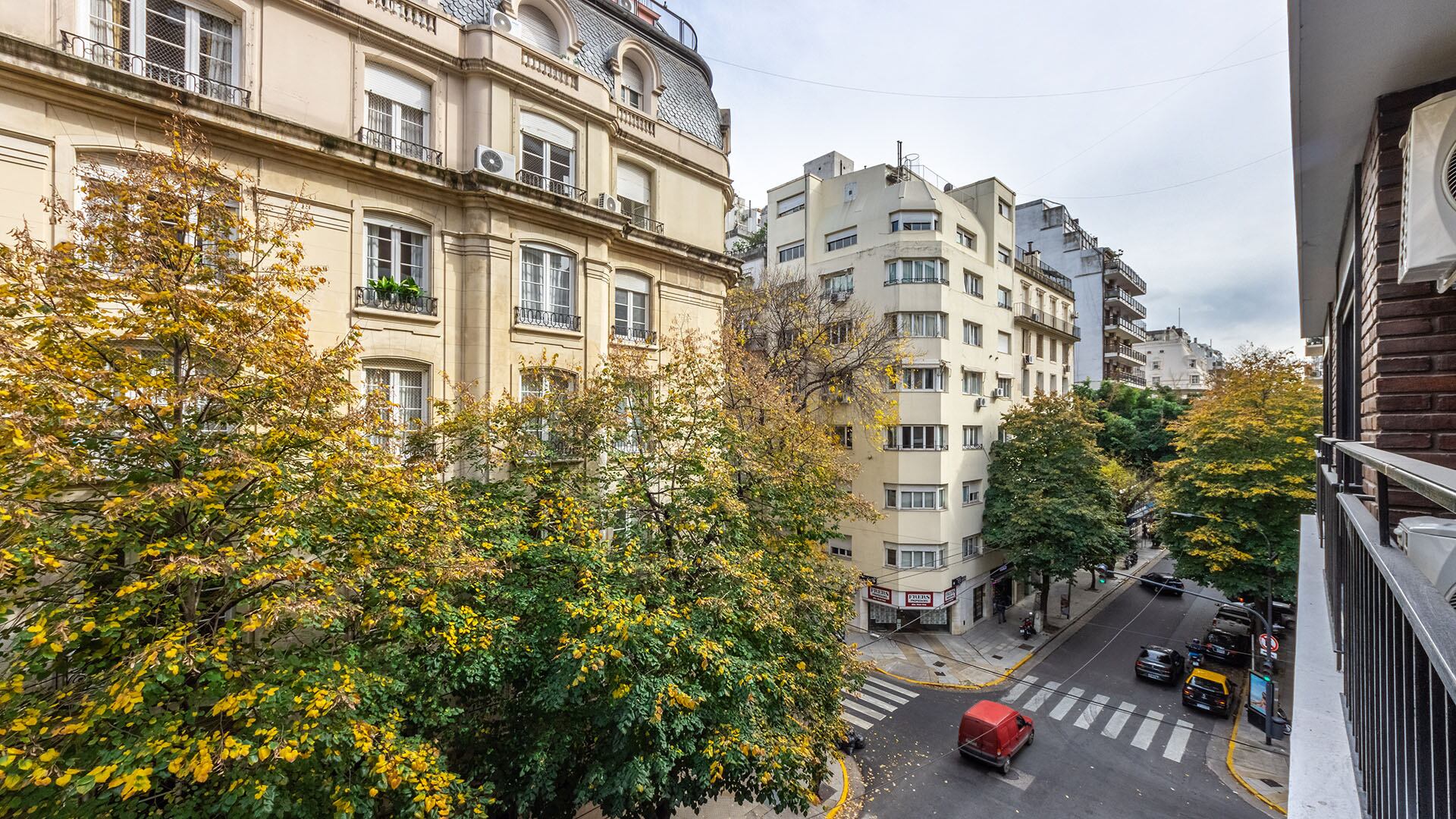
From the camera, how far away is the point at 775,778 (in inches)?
346

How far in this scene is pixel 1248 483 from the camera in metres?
21.1

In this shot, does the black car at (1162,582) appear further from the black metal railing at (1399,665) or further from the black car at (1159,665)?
the black metal railing at (1399,665)

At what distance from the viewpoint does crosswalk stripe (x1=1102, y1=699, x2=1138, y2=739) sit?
17031 mm

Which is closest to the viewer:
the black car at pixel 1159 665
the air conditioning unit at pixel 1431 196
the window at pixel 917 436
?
the air conditioning unit at pixel 1431 196

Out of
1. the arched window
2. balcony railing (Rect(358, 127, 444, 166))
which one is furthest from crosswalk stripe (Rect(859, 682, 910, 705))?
the arched window

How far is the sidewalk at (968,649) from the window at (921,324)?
A: 41.9 feet

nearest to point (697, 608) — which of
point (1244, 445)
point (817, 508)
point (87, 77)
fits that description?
point (817, 508)

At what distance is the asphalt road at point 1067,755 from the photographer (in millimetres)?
13758

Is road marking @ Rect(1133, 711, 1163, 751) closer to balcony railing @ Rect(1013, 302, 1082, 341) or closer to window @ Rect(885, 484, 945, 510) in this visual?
window @ Rect(885, 484, 945, 510)

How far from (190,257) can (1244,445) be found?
96.6 ft

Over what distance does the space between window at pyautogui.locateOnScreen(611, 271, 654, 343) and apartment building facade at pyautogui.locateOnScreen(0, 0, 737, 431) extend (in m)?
0.07

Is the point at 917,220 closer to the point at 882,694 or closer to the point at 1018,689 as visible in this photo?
the point at 1018,689

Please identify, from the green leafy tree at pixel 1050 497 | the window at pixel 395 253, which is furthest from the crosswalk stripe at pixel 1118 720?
the window at pixel 395 253

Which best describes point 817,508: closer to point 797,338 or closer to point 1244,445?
point 797,338
